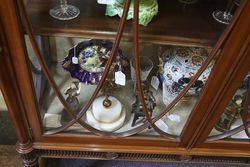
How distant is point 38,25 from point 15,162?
67cm

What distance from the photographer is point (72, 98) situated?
754 millimetres

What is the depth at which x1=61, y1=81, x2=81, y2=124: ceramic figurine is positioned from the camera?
747 millimetres

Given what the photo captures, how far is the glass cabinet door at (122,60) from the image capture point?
2.05 ft

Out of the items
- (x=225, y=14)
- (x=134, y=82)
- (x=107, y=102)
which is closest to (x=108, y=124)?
(x=107, y=102)

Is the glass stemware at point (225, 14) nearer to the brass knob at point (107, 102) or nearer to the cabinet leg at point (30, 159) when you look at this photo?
the brass knob at point (107, 102)

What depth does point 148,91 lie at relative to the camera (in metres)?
0.77

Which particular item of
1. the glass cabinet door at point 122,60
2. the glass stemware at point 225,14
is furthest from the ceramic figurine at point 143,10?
the glass stemware at point 225,14

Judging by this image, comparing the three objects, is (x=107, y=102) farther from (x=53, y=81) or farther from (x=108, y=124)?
(x=53, y=81)

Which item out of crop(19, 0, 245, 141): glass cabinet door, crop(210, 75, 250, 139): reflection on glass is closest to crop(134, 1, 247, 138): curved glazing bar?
crop(19, 0, 245, 141): glass cabinet door

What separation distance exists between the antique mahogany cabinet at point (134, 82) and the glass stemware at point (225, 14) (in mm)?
11

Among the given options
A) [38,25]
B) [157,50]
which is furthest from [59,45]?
[157,50]

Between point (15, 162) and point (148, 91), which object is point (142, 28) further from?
point (15, 162)

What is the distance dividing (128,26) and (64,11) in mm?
146

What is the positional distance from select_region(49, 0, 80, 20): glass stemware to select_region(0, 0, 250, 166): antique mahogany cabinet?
1cm
